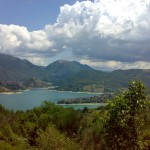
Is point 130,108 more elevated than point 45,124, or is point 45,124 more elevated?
point 130,108

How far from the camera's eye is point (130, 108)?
68.9 feet

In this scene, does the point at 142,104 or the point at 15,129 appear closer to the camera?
the point at 142,104

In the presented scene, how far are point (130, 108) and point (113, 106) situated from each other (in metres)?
1.29

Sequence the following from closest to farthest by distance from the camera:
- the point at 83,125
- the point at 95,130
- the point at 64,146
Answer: the point at 64,146
the point at 95,130
the point at 83,125

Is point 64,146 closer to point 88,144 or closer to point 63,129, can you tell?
point 88,144

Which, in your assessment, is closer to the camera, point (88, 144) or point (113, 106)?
point (113, 106)

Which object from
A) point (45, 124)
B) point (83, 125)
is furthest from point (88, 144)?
point (45, 124)

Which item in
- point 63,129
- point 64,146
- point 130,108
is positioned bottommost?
point 63,129

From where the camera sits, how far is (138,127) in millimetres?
21188

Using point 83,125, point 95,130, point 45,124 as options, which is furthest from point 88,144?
point 45,124

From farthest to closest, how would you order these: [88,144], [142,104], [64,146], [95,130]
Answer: [95,130] < [88,144] < [64,146] < [142,104]

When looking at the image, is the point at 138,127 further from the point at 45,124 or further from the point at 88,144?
the point at 45,124

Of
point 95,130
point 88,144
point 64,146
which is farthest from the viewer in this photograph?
point 95,130

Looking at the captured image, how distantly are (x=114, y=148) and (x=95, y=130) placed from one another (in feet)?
138
